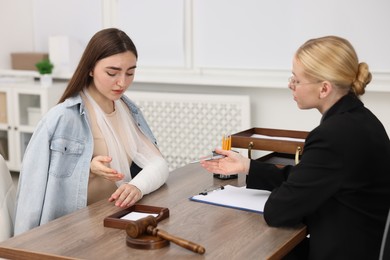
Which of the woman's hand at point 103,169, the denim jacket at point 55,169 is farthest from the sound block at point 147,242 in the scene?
the denim jacket at point 55,169

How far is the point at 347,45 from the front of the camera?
201cm

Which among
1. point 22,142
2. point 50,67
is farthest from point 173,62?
point 22,142

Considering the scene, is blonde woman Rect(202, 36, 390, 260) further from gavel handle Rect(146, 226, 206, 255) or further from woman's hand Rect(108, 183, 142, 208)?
woman's hand Rect(108, 183, 142, 208)

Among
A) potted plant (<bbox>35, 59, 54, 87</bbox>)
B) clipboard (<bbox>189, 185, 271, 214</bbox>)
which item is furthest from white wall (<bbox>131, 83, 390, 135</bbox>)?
clipboard (<bbox>189, 185, 271, 214</bbox>)

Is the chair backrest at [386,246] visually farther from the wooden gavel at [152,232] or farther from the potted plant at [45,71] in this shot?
the potted plant at [45,71]

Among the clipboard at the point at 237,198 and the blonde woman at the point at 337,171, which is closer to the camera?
the blonde woman at the point at 337,171

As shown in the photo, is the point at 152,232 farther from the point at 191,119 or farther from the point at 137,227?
the point at 191,119

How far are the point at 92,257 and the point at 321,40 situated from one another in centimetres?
96

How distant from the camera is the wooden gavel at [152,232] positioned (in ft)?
5.47

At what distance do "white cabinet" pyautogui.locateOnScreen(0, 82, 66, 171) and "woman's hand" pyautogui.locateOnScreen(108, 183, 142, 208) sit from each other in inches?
104

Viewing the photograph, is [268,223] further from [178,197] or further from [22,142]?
[22,142]

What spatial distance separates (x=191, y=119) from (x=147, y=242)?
2751 millimetres

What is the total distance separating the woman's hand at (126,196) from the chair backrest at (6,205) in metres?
0.41

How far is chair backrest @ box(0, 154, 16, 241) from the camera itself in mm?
2264
